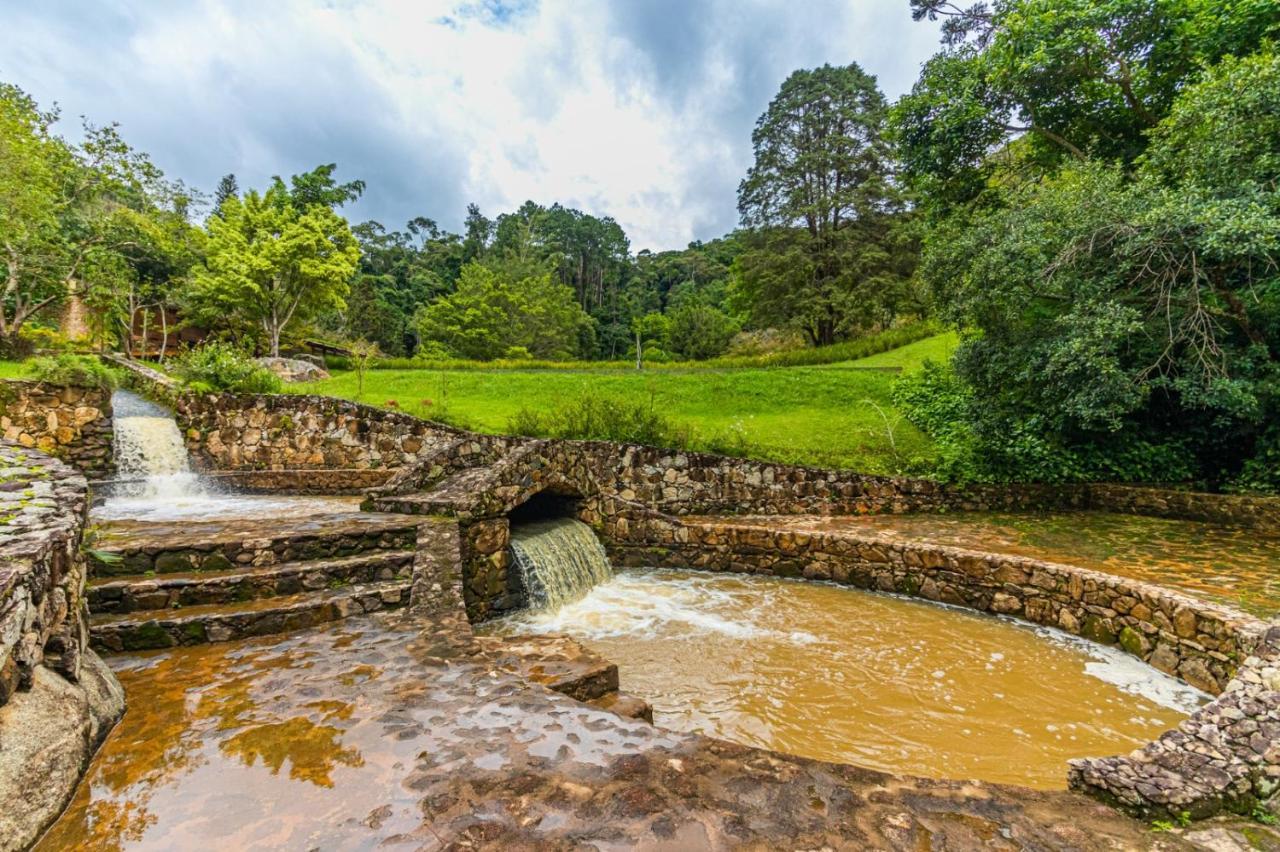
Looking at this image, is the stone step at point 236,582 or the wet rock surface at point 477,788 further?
the stone step at point 236,582

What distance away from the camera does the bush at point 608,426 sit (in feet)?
33.9

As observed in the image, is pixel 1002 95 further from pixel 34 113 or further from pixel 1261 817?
pixel 34 113

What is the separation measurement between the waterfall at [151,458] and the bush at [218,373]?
90 cm

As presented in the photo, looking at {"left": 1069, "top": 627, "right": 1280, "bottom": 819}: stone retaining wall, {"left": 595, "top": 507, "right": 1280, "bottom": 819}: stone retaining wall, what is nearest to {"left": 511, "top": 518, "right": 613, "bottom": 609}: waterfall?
{"left": 595, "top": 507, "right": 1280, "bottom": 819}: stone retaining wall

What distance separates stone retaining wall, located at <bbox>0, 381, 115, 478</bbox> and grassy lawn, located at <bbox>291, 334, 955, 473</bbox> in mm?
3700

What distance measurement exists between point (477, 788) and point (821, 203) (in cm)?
2546

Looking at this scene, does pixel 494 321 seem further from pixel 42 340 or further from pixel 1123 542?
pixel 1123 542

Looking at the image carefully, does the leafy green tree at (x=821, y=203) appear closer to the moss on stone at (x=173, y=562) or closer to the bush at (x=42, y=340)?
the moss on stone at (x=173, y=562)

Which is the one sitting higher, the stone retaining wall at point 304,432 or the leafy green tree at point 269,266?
the leafy green tree at point 269,266

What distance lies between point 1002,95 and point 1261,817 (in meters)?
12.5

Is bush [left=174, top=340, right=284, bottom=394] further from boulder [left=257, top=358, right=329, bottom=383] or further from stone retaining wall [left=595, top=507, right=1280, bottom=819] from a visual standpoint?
stone retaining wall [left=595, top=507, right=1280, bottom=819]

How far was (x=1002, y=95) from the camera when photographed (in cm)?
1082

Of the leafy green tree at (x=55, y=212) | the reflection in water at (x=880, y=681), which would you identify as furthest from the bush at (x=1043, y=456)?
the leafy green tree at (x=55, y=212)

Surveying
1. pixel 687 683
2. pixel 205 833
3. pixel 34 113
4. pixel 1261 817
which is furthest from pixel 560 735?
pixel 34 113
